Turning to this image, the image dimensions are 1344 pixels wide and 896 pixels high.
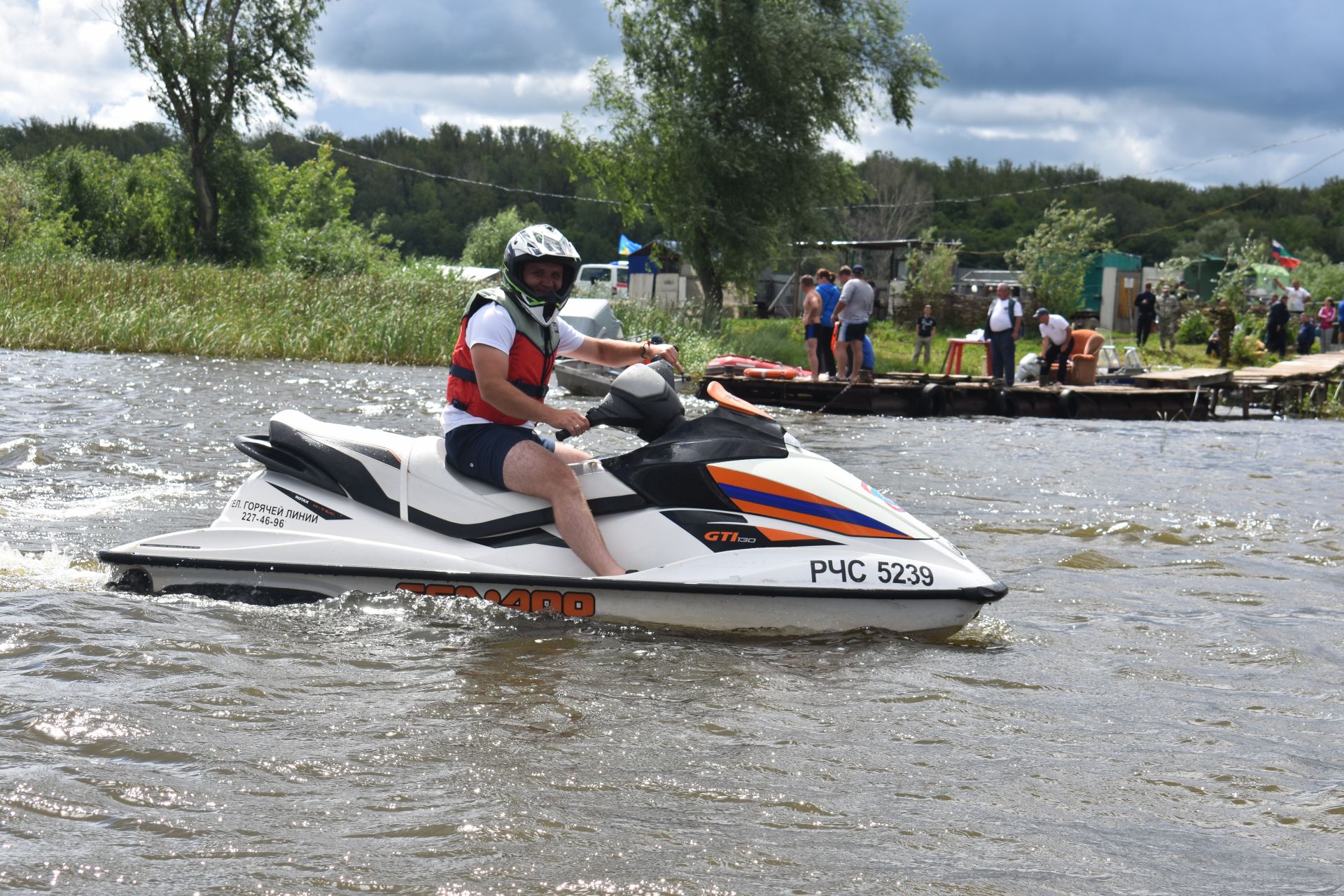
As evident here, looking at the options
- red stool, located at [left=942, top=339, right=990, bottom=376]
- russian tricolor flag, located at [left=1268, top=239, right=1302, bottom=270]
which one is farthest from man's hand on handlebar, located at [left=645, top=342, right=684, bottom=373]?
russian tricolor flag, located at [left=1268, top=239, right=1302, bottom=270]

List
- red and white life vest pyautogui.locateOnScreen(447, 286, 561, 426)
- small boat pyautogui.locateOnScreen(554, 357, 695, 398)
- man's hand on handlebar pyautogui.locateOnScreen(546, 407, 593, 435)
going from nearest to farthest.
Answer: man's hand on handlebar pyautogui.locateOnScreen(546, 407, 593, 435), red and white life vest pyautogui.locateOnScreen(447, 286, 561, 426), small boat pyautogui.locateOnScreen(554, 357, 695, 398)

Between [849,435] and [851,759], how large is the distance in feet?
39.8

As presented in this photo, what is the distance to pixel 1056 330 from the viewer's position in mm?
22984

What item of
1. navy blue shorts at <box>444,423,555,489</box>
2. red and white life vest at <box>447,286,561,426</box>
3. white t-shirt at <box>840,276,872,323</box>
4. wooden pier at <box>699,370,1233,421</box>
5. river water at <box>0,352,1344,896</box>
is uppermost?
white t-shirt at <box>840,276,872,323</box>

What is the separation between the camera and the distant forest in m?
86.8

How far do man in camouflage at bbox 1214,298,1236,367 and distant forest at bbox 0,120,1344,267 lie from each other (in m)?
49.2

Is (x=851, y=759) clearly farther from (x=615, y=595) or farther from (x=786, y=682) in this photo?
(x=615, y=595)

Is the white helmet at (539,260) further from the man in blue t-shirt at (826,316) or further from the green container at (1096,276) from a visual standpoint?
the green container at (1096,276)

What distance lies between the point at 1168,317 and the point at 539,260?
33471 millimetres

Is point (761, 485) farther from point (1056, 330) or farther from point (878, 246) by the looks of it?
point (878, 246)

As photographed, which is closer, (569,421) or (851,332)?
(569,421)

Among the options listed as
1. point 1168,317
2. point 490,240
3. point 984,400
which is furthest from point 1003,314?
point 490,240

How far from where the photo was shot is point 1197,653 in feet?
17.9

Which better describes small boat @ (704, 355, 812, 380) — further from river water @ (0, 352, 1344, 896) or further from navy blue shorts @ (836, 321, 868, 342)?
river water @ (0, 352, 1344, 896)
